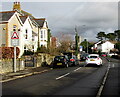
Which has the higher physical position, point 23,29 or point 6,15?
point 6,15

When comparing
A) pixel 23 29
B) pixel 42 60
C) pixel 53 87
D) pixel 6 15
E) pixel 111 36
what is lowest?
pixel 53 87

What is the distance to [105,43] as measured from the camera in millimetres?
126562

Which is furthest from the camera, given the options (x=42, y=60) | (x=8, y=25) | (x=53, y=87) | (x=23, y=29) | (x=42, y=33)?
(x=42, y=33)

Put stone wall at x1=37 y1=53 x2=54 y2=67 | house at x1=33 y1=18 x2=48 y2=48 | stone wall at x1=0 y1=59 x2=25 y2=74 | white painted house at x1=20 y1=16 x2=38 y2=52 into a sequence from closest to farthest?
stone wall at x1=0 y1=59 x2=25 y2=74 < stone wall at x1=37 y1=53 x2=54 y2=67 < white painted house at x1=20 y1=16 x2=38 y2=52 < house at x1=33 y1=18 x2=48 y2=48

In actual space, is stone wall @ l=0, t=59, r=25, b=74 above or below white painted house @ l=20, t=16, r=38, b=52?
below

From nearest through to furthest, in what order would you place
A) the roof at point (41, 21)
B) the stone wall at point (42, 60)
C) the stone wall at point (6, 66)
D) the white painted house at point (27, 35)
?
the stone wall at point (6, 66), the stone wall at point (42, 60), the white painted house at point (27, 35), the roof at point (41, 21)

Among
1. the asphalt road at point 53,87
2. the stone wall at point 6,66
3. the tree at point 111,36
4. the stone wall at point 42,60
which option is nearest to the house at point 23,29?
the stone wall at point 42,60

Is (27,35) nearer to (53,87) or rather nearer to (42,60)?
(42,60)

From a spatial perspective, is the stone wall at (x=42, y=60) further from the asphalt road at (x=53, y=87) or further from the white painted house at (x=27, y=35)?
the asphalt road at (x=53, y=87)

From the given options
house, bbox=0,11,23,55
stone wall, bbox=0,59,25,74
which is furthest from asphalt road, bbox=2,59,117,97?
house, bbox=0,11,23,55

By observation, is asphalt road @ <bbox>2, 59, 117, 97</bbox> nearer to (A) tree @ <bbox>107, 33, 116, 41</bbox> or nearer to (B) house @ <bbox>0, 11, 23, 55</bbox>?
(B) house @ <bbox>0, 11, 23, 55</bbox>

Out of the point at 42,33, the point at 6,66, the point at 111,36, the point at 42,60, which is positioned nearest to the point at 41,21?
the point at 42,33

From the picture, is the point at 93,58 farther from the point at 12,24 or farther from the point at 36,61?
the point at 12,24

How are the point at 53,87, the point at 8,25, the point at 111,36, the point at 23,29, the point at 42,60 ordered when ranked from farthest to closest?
the point at 111,36, the point at 23,29, the point at 8,25, the point at 42,60, the point at 53,87
